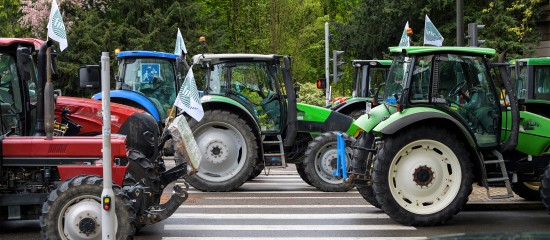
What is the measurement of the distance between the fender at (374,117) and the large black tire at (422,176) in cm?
69

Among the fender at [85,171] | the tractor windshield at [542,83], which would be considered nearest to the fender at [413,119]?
the fender at [85,171]

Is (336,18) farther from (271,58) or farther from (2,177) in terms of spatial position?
(2,177)

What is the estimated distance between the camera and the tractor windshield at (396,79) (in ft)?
40.1

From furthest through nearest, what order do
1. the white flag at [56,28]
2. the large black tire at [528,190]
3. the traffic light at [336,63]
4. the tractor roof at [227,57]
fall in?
the traffic light at [336,63] → the tractor roof at [227,57] → the large black tire at [528,190] → the white flag at [56,28]

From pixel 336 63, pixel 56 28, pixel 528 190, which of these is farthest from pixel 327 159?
pixel 336 63

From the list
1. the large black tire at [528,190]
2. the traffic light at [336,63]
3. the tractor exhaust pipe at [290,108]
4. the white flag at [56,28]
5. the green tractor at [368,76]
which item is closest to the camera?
the white flag at [56,28]

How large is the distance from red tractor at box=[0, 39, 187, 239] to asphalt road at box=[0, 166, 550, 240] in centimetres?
68

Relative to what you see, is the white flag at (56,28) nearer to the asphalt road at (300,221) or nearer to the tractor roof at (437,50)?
the asphalt road at (300,221)

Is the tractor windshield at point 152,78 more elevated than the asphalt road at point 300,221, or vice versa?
the tractor windshield at point 152,78

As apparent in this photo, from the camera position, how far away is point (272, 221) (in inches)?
493

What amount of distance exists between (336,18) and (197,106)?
51.5 meters

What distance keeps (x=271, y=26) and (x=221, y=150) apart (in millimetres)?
32383

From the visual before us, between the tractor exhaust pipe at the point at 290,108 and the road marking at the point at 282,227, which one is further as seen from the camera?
the tractor exhaust pipe at the point at 290,108

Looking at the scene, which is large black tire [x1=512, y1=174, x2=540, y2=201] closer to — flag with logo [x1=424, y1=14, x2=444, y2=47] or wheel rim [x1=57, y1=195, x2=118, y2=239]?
flag with logo [x1=424, y1=14, x2=444, y2=47]
